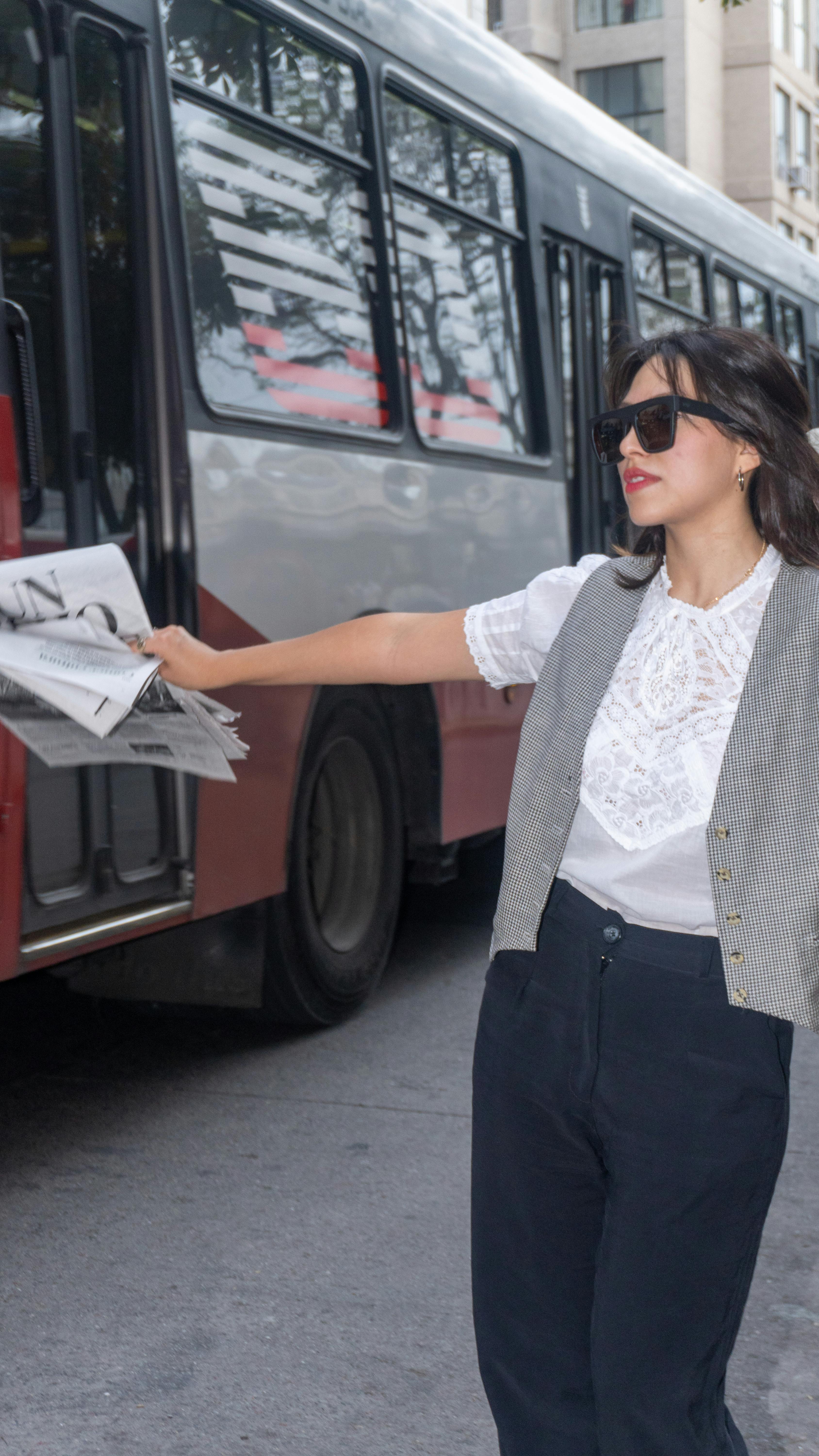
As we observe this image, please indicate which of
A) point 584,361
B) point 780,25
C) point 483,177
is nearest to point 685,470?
point 483,177

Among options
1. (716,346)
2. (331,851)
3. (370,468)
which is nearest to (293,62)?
(370,468)

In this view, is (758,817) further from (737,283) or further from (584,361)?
(737,283)

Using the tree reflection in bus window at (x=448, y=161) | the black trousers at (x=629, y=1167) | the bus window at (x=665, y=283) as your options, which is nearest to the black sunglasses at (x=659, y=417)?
the black trousers at (x=629, y=1167)

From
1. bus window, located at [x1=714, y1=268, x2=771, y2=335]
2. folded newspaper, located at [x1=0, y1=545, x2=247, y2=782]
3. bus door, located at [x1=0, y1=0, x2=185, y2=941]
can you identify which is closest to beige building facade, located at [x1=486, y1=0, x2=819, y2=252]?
bus window, located at [x1=714, y1=268, x2=771, y2=335]

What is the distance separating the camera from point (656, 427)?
2.19 m

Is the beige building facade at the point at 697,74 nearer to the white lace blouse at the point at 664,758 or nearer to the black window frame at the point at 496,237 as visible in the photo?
the black window frame at the point at 496,237

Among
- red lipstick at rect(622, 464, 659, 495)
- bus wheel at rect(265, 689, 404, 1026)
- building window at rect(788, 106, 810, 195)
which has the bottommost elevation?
bus wheel at rect(265, 689, 404, 1026)

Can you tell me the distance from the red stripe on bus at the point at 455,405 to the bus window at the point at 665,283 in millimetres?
1569

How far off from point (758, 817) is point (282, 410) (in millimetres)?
3350

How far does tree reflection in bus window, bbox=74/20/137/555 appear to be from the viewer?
14.2 ft

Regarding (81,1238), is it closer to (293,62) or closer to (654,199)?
(293,62)

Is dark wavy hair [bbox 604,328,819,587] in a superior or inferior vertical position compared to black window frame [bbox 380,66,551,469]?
inferior

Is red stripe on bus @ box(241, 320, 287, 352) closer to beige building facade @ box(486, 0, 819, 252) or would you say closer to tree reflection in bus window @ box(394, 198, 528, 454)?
tree reflection in bus window @ box(394, 198, 528, 454)

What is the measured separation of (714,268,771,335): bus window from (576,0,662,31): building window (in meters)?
34.1
